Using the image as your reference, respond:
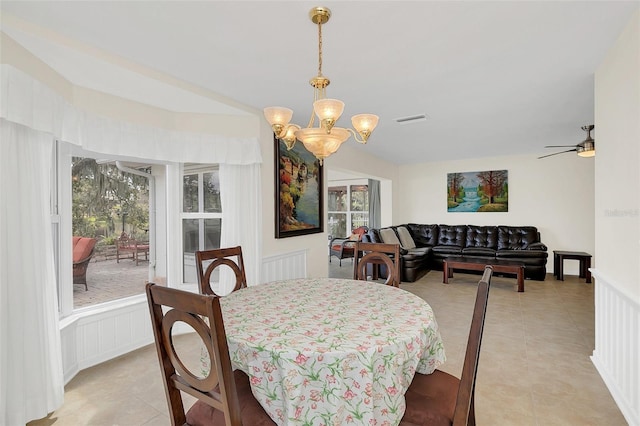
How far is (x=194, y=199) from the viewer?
3.31 meters

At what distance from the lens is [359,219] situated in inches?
332

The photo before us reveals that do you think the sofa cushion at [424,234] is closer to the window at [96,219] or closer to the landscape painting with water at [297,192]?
the landscape painting with water at [297,192]

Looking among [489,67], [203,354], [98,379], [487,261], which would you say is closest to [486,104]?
[489,67]

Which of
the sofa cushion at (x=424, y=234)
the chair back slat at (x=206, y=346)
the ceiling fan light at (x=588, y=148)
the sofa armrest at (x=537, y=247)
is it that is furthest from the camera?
the sofa cushion at (x=424, y=234)

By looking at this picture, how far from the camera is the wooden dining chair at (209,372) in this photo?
100cm

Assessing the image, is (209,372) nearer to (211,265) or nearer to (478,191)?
(211,265)

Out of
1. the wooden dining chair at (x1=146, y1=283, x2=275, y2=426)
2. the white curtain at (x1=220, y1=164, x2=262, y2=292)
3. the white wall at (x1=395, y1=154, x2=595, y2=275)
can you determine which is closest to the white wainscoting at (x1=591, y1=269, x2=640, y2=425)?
the wooden dining chair at (x1=146, y1=283, x2=275, y2=426)

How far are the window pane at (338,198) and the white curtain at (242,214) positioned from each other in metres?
5.55

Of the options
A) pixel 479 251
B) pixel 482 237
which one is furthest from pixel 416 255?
pixel 482 237

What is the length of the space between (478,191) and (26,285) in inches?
280

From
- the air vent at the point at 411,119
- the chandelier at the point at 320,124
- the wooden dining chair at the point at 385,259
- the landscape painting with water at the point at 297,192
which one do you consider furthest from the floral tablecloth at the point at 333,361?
the air vent at the point at 411,119

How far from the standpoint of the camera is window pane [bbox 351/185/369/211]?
27.5 ft

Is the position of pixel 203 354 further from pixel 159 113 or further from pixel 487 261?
pixel 487 261

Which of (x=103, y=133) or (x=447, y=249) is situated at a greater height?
(x=103, y=133)
